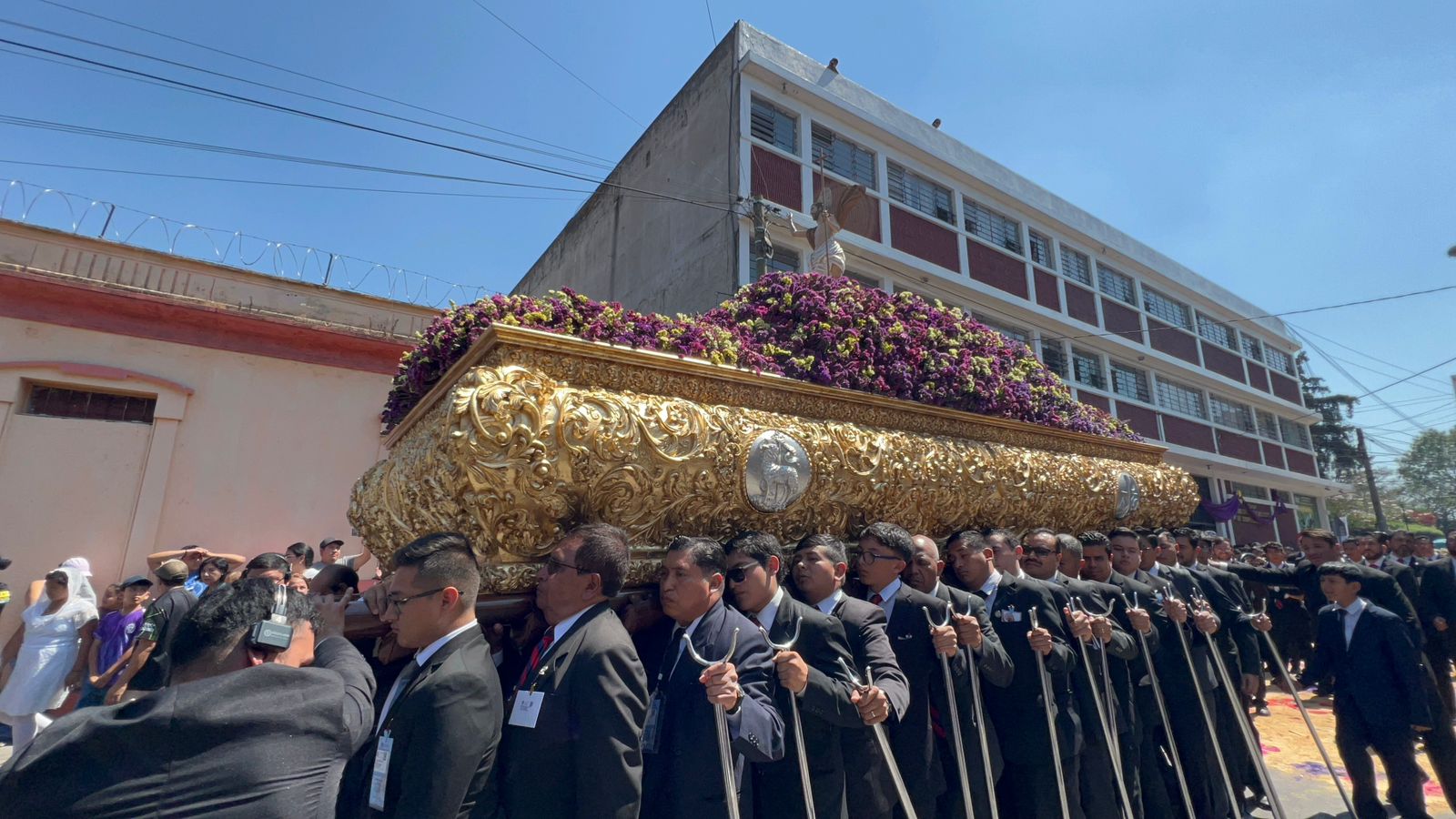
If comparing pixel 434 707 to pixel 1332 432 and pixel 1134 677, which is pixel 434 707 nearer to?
pixel 1134 677

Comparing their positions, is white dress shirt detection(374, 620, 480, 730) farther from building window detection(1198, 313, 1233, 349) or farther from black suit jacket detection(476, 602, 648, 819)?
building window detection(1198, 313, 1233, 349)

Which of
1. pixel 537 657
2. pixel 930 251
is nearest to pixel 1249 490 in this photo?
pixel 930 251

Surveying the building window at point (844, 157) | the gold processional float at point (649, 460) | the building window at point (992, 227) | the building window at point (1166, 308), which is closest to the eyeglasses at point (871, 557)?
the gold processional float at point (649, 460)

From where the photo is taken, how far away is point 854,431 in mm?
3518

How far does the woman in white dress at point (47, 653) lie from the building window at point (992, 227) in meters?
12.4

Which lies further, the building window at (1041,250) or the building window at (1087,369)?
the building window at (1041,250)

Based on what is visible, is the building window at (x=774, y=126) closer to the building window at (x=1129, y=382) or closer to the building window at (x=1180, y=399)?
the building window at (x=1129, y=382)

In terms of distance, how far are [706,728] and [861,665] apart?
734mm

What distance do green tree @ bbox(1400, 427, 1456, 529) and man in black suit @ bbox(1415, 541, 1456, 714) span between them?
47468mm

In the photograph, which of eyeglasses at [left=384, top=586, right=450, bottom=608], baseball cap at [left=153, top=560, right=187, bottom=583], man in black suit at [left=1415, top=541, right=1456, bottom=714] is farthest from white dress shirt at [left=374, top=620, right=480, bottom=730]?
man in black suit at [left=1415, top=541, right=1456, bottom=714]

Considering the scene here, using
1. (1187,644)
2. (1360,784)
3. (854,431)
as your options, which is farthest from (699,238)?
(1360,784)

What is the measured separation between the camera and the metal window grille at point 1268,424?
18.0m

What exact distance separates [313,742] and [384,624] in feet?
3.72

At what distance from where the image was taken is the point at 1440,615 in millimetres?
5879
